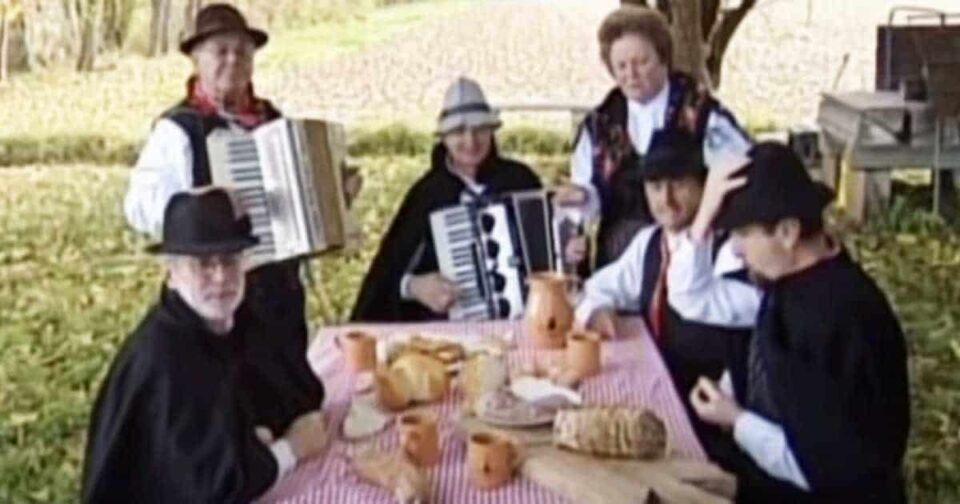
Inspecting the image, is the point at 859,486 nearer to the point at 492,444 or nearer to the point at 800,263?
the point at 800,263

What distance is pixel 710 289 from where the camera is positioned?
144 inches

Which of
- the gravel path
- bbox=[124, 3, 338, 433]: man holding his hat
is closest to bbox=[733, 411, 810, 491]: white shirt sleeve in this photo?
bbox=[124, 3, 338, 433]: man holding his hat

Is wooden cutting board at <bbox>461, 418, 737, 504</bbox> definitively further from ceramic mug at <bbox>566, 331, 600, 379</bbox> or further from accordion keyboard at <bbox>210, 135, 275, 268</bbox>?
accordion keyboard at <bbox>210, 135, 275, 268</bbox>

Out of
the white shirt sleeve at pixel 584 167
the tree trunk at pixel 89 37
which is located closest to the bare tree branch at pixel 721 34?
the white shirt sleeve at pixel 584 167

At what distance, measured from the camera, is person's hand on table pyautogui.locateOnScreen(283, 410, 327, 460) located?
2.82 meters

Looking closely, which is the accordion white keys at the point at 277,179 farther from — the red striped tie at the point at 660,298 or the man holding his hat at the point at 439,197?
the red striped tie at the point at 660,298

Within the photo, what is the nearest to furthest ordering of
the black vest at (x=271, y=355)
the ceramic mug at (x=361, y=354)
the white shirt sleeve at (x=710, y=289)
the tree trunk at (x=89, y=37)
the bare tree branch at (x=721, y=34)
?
the black vest at (x=271, y=355), the ceramic mug at (x=361, y=354), the white shirt sleeve at (x=710, y=289), the bare tree branch at (x=721, y=34), the tree trunk at (x=89, y=37)

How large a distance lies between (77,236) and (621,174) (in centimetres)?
522

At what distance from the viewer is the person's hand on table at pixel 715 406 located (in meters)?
3.14

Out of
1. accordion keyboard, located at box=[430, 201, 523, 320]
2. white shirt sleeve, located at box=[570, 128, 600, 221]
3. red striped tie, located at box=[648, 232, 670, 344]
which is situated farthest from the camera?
white shirt sleeve, located at box=[570, 128, 600, 221]

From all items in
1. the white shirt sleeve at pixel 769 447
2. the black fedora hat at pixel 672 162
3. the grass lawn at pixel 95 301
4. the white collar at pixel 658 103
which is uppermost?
the white collar at pixel 658 103

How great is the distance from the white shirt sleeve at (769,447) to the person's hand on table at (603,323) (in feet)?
2.04

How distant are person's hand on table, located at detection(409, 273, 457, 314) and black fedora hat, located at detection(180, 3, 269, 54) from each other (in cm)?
73

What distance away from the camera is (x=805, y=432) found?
2969 mm
